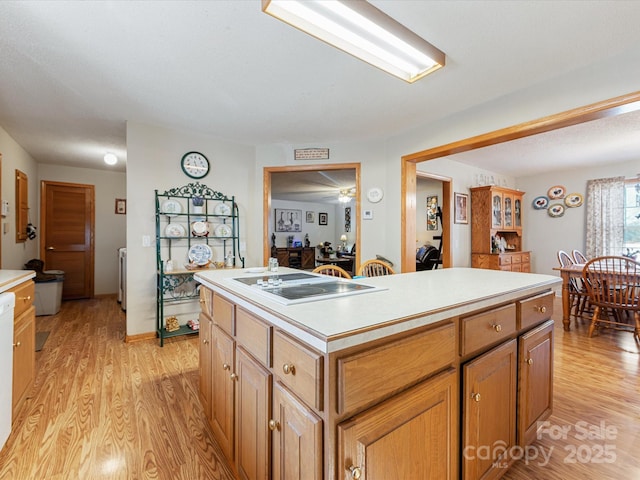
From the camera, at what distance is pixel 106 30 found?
68.1 inches

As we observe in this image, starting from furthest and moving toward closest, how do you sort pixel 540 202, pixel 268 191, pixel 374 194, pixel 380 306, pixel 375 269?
1. pixel 540 202
2. pixel 268 191
3. pixel 374 194
4. pixel 375 269
5. pixel 380 306

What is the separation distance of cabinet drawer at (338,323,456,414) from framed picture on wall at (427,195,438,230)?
6.00 metres

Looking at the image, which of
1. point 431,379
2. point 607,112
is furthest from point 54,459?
point 607,112

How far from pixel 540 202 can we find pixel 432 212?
6.46ft

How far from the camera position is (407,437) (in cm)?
92

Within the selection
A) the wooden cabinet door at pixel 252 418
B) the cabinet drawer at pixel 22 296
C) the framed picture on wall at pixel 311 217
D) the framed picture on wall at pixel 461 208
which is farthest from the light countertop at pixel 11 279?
the framed picture on wall at pixel 311 217

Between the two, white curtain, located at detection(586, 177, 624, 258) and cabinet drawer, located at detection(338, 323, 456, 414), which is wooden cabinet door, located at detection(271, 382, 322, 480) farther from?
white curtain, located at detection(586, 177, 624, 258)

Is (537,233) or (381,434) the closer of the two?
(381,434)

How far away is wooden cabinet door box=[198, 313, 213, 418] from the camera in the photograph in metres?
1.63

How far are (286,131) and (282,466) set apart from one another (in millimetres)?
3138

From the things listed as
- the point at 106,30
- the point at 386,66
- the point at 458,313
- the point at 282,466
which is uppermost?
the point at 106,30

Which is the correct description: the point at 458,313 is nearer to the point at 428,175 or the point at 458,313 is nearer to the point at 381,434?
the point at 381,434

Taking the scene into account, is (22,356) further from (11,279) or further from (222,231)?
(222,231)

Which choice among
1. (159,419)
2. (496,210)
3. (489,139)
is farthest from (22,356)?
(496,210)
